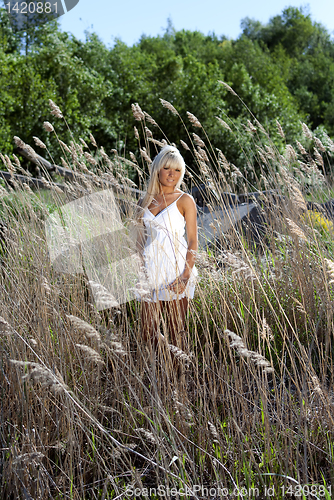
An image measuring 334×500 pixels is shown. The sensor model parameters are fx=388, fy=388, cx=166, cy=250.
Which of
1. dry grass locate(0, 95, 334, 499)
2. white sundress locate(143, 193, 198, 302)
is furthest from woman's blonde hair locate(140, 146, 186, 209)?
dry grass locate(0, 95, 334, 499)

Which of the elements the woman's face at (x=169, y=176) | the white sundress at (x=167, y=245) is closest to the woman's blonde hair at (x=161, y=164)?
the woman's face at (x=169, y=176)

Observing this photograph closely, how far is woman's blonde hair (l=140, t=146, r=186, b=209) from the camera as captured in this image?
212cm

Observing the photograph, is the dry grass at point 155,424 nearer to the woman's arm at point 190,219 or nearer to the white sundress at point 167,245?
the white sundress at point 167,245

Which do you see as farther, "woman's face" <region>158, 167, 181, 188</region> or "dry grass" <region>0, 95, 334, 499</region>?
"woman's face" <region>158, 167, 181, 188</region>

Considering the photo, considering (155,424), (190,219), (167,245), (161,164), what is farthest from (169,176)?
(155,424)

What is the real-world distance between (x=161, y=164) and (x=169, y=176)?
0.26 feet

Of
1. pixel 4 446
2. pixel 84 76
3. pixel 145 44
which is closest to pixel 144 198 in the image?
pixel 4 446

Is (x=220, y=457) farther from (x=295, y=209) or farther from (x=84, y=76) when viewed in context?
(x=84, y=76)

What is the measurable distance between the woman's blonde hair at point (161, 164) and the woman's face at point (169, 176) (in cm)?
2

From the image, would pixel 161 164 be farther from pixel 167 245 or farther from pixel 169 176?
pixel 167 245

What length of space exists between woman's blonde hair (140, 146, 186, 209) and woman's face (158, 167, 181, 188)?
2 cm

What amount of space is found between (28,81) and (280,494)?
28.3 ft

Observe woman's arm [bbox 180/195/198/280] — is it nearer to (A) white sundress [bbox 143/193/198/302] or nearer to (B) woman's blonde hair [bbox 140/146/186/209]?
(A) white sundress [bbox 143/193/198/302]

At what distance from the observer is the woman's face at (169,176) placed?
214 centimetres
